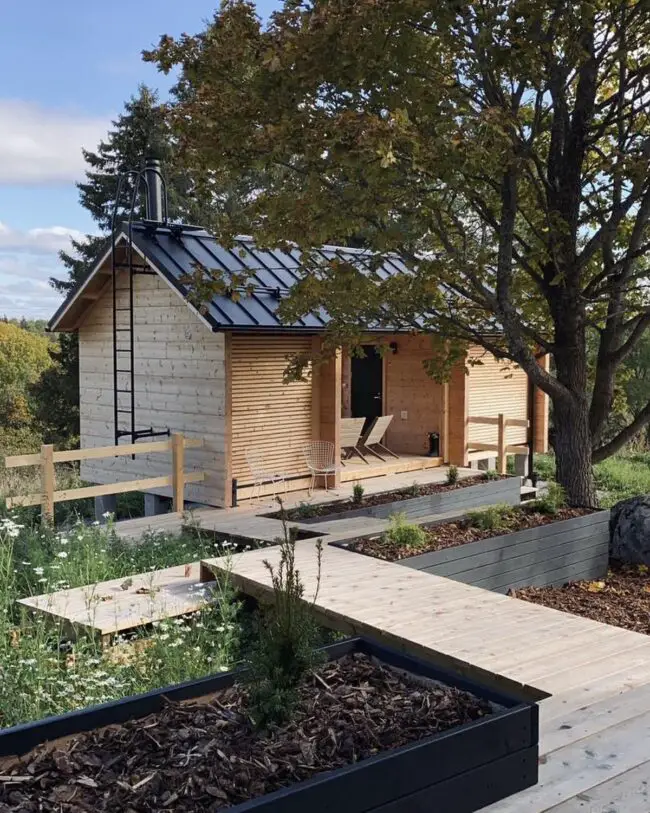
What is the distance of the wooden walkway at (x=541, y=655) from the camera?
3.58 metres

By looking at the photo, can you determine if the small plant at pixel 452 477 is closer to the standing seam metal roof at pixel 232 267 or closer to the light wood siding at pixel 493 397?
the standing seam metal roof at pixel 232 267

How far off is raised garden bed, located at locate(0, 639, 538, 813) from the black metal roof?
26.7 feet

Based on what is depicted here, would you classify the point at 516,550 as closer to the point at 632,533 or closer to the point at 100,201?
the point at 632,533

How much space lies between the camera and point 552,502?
866cm

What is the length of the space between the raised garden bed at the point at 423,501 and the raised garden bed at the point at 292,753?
18.7ft

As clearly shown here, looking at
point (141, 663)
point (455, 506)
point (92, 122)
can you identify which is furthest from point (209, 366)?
point (92, 122)

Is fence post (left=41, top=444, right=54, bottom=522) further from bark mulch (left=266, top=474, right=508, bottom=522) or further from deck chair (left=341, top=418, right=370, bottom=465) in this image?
deck chair (left=341, top=418, right=370, bottom=465)

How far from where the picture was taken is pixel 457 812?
10.2 ft

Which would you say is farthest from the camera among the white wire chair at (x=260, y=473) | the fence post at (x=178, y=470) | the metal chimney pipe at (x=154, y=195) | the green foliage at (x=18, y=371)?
the green foliage at (x=18, y=371)

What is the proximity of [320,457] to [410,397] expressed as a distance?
4.11 m

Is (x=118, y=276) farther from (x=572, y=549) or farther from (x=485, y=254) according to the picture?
(x=572, y=549)

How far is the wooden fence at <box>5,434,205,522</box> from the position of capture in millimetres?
9766

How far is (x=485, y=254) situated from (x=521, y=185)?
5.29ft

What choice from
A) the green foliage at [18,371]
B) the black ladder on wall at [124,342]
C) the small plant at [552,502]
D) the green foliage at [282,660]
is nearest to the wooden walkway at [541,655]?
the green foliage at [282,660]
